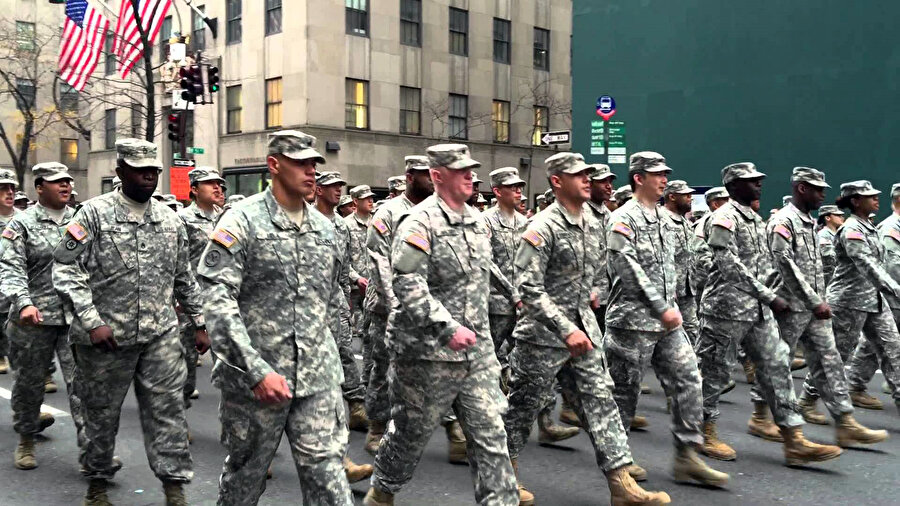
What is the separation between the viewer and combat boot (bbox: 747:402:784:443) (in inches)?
331

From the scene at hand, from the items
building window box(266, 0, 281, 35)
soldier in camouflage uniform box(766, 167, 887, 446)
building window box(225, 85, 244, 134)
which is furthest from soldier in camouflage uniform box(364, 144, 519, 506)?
building window box(225, 85, 244, 134)

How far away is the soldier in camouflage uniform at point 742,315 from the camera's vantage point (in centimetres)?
755

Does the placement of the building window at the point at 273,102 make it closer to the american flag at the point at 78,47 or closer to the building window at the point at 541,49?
the american flag at the point at 78,47

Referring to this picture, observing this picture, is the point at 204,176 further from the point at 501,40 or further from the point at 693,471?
the point at 501,40

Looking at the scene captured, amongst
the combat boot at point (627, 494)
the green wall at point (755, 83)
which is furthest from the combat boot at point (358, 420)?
the green wall at point (755, 83)

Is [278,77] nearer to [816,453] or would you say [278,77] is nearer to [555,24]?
[555,24]

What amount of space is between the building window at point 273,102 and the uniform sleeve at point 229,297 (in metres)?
28.5

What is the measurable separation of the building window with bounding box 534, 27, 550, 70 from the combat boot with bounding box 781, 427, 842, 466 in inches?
1326

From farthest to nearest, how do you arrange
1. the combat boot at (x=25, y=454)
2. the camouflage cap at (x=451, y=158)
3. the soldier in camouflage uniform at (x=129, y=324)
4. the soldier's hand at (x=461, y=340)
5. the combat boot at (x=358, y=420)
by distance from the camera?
the combat boot at (x=358, y=420) → the combat boot at (x=25, y=454) → the soldier in camouflage uniform at (x=129, y=324) → the camouflage cap at (x=451, y=158) → the soldier's hand at (x=461, y=340)

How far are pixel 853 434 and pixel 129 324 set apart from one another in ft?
19.3

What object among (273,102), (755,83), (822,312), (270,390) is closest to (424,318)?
(270,390)

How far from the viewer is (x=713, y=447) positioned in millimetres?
7766

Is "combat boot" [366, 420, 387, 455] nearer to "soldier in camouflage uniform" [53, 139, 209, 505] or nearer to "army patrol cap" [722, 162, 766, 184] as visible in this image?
"soldier in camouflage uniform" [53, 139, 209, 505]

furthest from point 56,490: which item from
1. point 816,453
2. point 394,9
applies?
point 394,9
